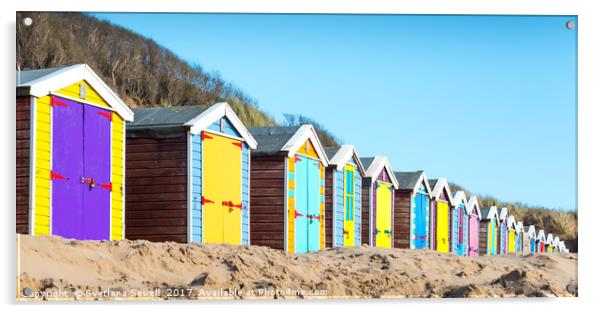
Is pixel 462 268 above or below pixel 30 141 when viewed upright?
below

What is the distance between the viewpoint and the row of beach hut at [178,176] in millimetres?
12156

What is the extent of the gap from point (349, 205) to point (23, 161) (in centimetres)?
984

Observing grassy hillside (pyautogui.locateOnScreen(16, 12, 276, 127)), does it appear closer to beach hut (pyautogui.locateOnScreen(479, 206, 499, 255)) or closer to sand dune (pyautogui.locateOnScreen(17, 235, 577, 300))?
sand dune (pyautogui.locateOnScreen(17, 235, 577, 300))

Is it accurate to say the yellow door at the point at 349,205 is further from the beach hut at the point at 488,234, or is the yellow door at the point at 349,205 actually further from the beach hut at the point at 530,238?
the beach hut at the point at 530,238

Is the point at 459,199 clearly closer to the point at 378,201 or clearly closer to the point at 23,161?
the point at 378,201

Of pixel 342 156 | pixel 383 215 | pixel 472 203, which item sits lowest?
pixel 383 215

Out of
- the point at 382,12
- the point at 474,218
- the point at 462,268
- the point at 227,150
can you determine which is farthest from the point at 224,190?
the point at 474,218

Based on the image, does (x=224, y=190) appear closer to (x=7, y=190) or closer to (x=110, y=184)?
(x=110, y=184)

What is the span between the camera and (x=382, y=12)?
11.6m

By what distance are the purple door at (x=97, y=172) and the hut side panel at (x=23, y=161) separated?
3.66ft

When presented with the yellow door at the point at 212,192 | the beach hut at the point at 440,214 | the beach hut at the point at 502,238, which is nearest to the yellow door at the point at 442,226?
the beach hut at the point at 440,214

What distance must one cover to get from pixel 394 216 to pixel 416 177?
1.16 metres

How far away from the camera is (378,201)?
22453 mm

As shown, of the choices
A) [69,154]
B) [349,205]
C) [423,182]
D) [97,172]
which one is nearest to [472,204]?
[423,182]
